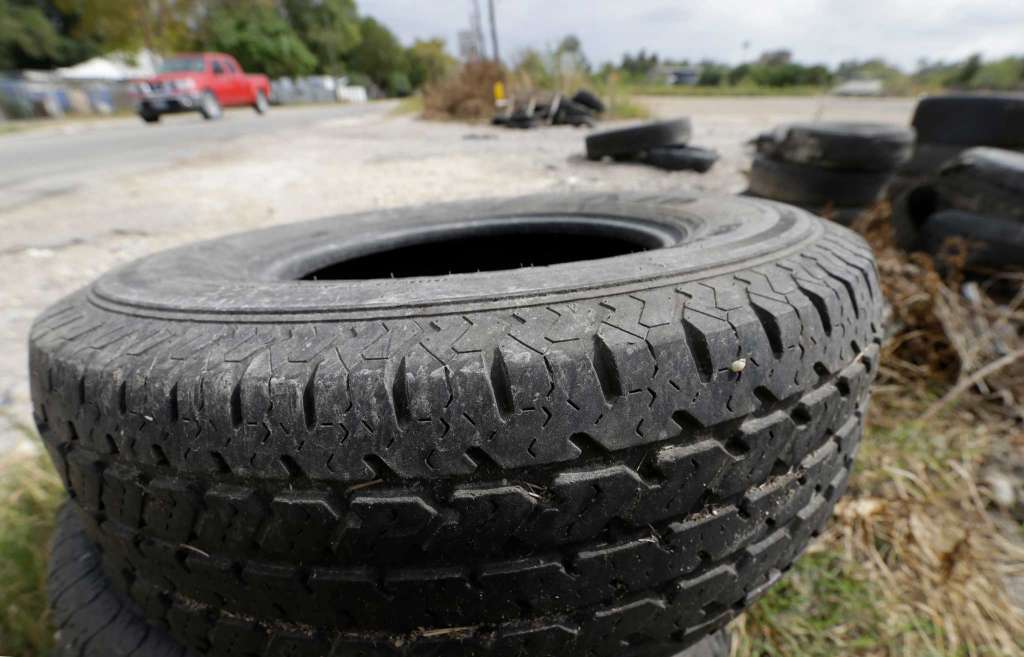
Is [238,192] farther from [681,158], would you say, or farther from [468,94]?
[468,94]

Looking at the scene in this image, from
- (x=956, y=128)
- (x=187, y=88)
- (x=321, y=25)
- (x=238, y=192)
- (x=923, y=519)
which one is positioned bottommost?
(x=923, y=519)

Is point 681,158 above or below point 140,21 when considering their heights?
below

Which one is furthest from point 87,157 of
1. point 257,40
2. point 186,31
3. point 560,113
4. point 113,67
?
point 113,67

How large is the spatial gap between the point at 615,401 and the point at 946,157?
129 inches

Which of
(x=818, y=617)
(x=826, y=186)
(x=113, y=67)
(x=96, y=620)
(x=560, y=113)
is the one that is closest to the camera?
(x=96, y=620)

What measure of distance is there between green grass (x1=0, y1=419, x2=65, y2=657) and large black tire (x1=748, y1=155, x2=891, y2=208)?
116 inches

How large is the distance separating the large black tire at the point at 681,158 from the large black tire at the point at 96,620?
4.57 meters

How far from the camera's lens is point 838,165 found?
2.50m

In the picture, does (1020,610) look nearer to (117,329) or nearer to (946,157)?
(117,329)

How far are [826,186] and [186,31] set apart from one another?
4391cm

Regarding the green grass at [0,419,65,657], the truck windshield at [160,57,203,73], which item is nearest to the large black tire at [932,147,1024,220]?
the green grass at [0,419,65,657]

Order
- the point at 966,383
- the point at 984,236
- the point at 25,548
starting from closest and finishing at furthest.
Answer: the point at 25,548
the point at 966,383
the point at 984,236

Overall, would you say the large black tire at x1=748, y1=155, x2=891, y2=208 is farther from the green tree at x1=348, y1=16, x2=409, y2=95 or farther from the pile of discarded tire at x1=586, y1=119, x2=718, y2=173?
the green tree at x1=348, y1=16, x2=409, y2=95

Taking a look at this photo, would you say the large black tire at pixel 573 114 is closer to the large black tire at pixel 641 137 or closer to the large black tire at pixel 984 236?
the large black tire at pixel 641 137
